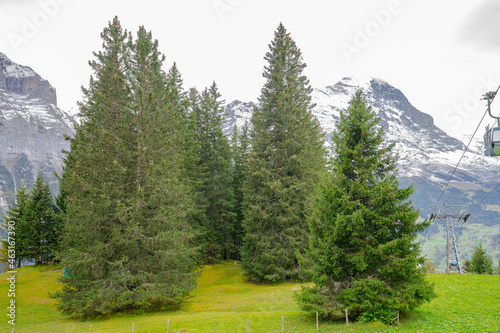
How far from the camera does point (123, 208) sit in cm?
1666

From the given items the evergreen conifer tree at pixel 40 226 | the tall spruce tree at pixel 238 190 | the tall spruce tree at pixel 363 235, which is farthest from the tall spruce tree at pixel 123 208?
the evergreen conifer tree at pixel 40 226

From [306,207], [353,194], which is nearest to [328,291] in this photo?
[353,194]

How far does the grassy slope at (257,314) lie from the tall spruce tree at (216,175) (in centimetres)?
985

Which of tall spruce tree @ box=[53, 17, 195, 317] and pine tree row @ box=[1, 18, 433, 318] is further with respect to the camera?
tall spruce tree @ box=[53, 17, 195, 317]

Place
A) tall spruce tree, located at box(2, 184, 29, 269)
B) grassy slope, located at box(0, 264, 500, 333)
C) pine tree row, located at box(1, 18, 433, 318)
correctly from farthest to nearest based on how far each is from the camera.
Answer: tall spruce tree, located at box(2, 184, 29, 269), pine tree row, located at box(1, 18, 433, 318), grassy slope, located at box(0, 264, 500, 333)

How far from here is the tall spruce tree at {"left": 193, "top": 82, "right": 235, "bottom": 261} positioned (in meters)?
34.7

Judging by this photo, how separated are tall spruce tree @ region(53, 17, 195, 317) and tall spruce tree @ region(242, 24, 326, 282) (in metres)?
8.12

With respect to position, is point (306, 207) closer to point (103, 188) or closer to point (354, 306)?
point (354, 306)

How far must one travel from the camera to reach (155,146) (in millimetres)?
19234

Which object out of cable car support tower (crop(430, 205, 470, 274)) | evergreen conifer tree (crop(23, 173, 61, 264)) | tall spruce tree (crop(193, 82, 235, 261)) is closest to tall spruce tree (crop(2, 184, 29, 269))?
evergreen conifer tree (crop(23, 173, 61, 264))

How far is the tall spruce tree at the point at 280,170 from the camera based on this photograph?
25.2m

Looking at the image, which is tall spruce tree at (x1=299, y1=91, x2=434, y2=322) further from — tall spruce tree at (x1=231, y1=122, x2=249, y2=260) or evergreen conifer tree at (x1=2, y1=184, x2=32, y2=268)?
evergreen conifer tree at (x1=2, y1=184, x2=32, y2=268)

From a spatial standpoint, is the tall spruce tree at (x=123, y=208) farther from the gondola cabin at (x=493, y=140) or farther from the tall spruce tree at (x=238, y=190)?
the tall spruce tree at (x=238, y=190)

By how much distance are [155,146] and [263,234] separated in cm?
1313
